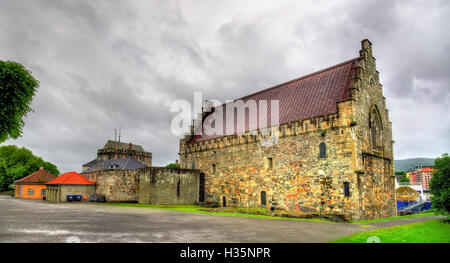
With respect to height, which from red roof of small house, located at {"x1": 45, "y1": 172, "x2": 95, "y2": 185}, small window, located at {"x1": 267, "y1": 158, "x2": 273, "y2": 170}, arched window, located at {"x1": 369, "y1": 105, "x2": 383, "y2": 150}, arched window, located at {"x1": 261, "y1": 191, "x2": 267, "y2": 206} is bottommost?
arched window, located at {"x1": 261, "y1": 191, "x2": 267, "y2": 206}

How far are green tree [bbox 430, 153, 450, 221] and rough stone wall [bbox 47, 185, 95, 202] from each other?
44236 millimetres

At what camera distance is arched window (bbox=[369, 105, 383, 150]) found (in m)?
26.2

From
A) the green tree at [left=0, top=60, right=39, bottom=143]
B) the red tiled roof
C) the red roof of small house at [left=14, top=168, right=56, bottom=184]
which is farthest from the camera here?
the red roof of small house at [left=14, top=168, right=56, bottom=184]

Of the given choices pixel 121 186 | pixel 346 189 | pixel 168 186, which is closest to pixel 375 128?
pixel 346 189

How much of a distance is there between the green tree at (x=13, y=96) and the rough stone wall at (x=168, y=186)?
54.1 feet

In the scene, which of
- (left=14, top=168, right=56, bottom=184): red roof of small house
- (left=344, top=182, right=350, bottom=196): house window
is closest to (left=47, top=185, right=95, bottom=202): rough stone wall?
(left=14, top=168, right=56, bottom=184): red roof of small house

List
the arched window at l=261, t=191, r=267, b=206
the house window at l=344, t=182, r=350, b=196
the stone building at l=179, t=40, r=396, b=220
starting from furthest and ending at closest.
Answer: the arched window at l=261, t=191, r=267, b=206
the stone building at l=179, t=40, r=396, b=220
the house window at l=344, t=182, r=350, b=196

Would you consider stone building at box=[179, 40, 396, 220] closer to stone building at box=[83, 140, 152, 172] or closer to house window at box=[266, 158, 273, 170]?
house window at box=[266, 158, 273, 170]

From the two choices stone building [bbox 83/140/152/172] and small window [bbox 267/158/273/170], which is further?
stone building [bbox 83/140/152/172]

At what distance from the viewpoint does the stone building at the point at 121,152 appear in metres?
78.2

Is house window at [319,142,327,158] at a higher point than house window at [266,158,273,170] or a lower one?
higher

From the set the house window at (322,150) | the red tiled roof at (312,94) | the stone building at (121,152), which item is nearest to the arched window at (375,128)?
the red tiled roof at (312,94)
